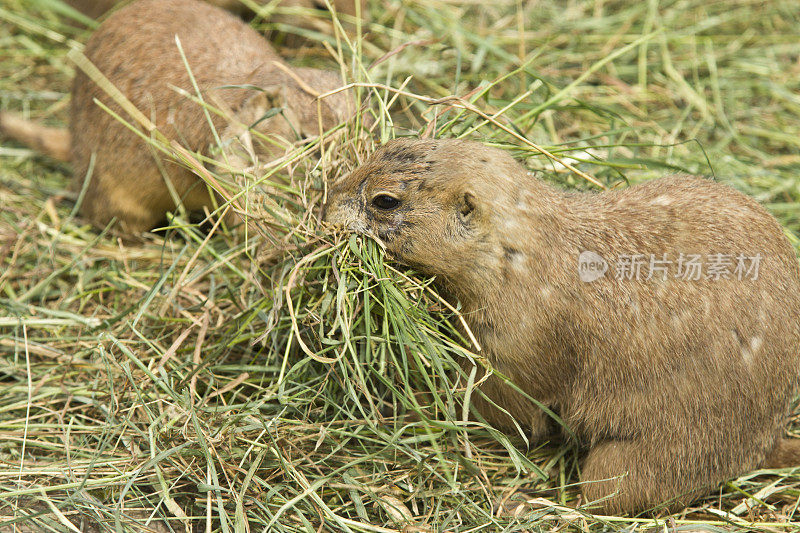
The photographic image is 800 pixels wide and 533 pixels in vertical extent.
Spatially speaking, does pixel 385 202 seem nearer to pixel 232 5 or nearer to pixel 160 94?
pixel 160 94

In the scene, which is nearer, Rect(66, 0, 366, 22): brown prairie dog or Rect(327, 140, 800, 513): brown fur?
Rect(327, 140, 800, 513): brown fur

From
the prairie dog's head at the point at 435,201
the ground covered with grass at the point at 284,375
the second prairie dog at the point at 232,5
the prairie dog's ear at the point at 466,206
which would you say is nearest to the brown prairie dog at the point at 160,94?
the ground covered with grass at the point at 284,375

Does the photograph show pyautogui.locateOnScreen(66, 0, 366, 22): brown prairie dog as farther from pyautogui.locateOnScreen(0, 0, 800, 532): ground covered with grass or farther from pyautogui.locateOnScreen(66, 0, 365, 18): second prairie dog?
pyautogui.locateOnScreen(0, 0, 800, 532): ground covered with grass

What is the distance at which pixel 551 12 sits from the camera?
654 centimetres

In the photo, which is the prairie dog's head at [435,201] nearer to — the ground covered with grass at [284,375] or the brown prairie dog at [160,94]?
the ground covered with grass at [284,375]

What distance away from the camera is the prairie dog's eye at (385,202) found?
3.30 meters

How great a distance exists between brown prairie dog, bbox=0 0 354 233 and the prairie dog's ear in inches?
63.7

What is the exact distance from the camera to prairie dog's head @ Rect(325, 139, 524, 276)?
10.6 feet

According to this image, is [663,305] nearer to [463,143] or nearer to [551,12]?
[463,143]

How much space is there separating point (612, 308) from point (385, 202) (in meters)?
1.11

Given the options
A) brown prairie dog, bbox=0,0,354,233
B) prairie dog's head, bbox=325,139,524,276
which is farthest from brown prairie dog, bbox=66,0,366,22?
prairie dog's head, bbox=325,139,524,276

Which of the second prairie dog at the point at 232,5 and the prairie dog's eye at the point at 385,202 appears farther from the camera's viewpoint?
the second prairie dog at the point at 232,5

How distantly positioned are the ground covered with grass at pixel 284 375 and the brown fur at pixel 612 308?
171 millimetres

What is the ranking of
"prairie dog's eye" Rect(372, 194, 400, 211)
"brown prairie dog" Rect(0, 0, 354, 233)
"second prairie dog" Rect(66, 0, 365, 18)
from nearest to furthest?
1. "prairie dog's eye" Rect(372, 194, 400, 211)
2. "brown prairie dog" Rect(0, 0, 354, 233)
3. "second prairie dog" Rect(66, 0, 365, 18)
